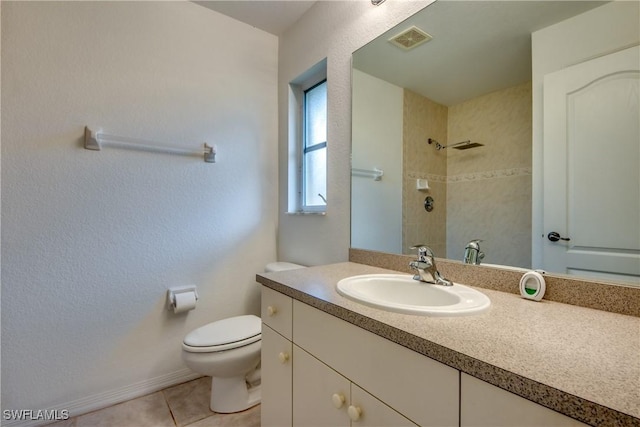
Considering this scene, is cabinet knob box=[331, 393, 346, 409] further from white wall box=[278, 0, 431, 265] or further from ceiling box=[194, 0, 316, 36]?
ceiling box=[194, 0, 316, 36]

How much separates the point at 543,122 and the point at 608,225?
35 cm

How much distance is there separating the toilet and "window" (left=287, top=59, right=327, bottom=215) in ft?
2.84

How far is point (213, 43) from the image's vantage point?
185 centimetres

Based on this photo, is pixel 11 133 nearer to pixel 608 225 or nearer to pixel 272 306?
pixel 272 306

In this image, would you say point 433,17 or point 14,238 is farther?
point 14,238

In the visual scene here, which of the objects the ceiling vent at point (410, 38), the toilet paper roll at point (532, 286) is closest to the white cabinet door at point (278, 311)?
the toilet paper roll at point (532, 286)

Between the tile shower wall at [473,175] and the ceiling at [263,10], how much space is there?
107cm

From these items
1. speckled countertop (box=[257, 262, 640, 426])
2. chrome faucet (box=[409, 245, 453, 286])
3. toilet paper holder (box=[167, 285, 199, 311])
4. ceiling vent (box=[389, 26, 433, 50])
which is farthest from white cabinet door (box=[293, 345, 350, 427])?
ceiling vent (box=[389, 26, 433, 50])

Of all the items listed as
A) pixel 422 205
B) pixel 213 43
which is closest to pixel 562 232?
pixel 422 205

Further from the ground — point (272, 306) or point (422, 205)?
point (422, 205)

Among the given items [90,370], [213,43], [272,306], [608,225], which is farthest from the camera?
[213,43]

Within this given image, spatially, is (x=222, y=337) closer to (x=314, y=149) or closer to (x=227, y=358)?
(x=227, y=358)

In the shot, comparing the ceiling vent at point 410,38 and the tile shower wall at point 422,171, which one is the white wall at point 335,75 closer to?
the ceiling vent at point 410,38

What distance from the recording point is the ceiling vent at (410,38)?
4.02 ft
